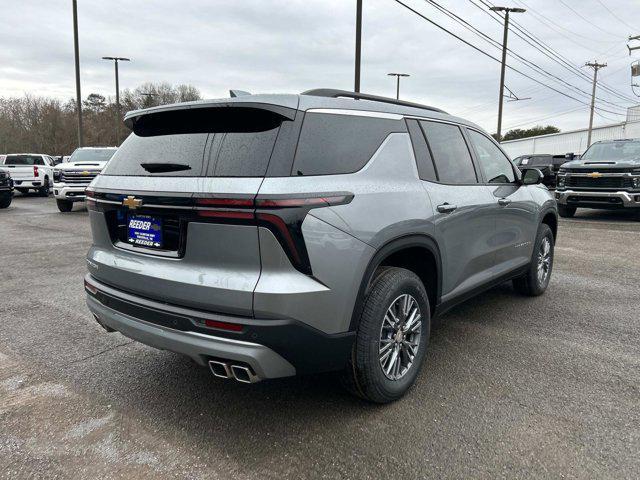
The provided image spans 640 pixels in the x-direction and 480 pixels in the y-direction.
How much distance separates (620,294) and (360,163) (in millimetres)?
4272

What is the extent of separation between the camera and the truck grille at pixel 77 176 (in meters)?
14.1

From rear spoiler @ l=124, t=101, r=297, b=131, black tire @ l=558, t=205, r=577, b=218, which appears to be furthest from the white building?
rear spoiler @ l=124, t=101, r=297, b=131

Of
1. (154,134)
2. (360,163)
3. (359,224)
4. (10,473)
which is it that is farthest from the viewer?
(154,134)

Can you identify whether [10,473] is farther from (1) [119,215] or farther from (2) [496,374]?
(2) [496,374]

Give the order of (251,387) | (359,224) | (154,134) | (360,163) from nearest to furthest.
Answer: (359,224), (360,163), (154,134), (251,387)

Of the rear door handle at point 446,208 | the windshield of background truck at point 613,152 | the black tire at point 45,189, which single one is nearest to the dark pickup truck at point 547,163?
the windshield of background truck at point 613,152

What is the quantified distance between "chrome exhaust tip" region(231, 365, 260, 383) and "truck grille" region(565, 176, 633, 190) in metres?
11.5

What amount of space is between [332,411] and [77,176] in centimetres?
1345

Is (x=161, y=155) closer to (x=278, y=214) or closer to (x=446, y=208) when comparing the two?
(x=278, y=214)

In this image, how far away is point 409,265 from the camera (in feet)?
10.9

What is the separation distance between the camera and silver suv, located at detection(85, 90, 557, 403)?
7.77ft

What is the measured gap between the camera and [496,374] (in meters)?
3.44

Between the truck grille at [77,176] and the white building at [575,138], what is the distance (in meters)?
39.9

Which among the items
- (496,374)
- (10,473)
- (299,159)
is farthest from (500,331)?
(10,473)
